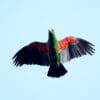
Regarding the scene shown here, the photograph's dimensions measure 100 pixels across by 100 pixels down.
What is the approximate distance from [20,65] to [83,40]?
3223mm

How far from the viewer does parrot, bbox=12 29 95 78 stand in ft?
55.9

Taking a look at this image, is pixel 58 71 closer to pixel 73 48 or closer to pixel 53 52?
pixel 53 52

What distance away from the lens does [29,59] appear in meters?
18.8

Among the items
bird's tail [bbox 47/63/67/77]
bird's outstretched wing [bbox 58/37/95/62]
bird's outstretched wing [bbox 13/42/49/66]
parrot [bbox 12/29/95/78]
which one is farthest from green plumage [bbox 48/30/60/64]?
bird's outstretched wing [bbox 13/42/49/66]

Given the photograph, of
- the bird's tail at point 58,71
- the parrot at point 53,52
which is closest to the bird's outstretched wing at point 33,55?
the parrot at point 53,52

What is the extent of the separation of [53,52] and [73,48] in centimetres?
205

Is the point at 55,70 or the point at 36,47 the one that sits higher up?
the point at 36,47

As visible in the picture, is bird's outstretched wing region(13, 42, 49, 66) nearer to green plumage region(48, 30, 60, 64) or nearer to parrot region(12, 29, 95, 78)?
parrot region(12, 29, 95, 78)

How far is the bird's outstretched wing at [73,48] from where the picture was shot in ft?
59.8

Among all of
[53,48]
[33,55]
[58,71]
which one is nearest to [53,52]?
[53,48]

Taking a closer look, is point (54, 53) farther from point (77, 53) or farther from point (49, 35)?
point (77, 53)

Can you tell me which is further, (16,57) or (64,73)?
(16,57)

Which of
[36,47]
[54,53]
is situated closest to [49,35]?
[54,53]

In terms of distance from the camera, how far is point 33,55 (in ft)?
61.6
